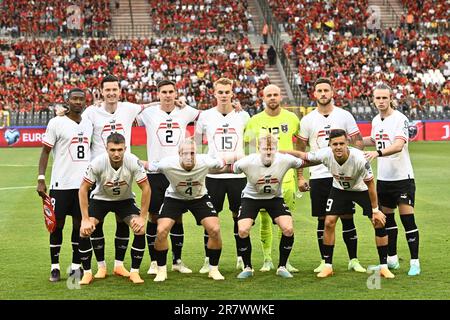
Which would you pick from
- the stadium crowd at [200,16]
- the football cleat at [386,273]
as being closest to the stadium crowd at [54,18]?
the stadium crowd at [200,16]

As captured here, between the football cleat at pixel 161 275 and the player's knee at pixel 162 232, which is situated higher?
the player's knee at pixel 162 232

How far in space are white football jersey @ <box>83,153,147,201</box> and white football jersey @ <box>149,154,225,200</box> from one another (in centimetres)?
36

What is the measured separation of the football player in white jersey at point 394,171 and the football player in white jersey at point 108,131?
11.1 feet

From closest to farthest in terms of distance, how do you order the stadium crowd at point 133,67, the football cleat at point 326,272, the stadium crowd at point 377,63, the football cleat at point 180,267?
the football cleat at point 326,272 < the football cleat at point 180,267 < the stadium crowd at point 133,67 < the stadium crowd at point 377,63

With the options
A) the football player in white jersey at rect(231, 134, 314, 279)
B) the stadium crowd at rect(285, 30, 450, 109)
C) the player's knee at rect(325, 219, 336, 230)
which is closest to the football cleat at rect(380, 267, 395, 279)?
the player's knee at rect(325, 219, 336, 230)

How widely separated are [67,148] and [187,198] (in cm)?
168

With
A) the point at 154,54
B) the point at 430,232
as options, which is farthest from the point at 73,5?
the point at 430,232

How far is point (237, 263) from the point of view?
11.9m

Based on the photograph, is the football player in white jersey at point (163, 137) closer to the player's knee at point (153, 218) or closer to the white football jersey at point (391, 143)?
the player's knee at point (153, 218)

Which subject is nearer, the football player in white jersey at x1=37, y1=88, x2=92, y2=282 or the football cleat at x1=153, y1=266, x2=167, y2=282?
the football cleat at x1=153, y1=266, x2=167, y2=282

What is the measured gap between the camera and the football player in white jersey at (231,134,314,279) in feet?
36.3

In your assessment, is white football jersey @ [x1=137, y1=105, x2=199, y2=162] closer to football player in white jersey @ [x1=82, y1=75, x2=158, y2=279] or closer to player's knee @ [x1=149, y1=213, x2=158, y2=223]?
football player in white jersey @ [x1=82, y1=75, x2=158, y2=279]

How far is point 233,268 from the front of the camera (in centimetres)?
1184

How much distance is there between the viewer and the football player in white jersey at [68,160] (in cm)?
1107
